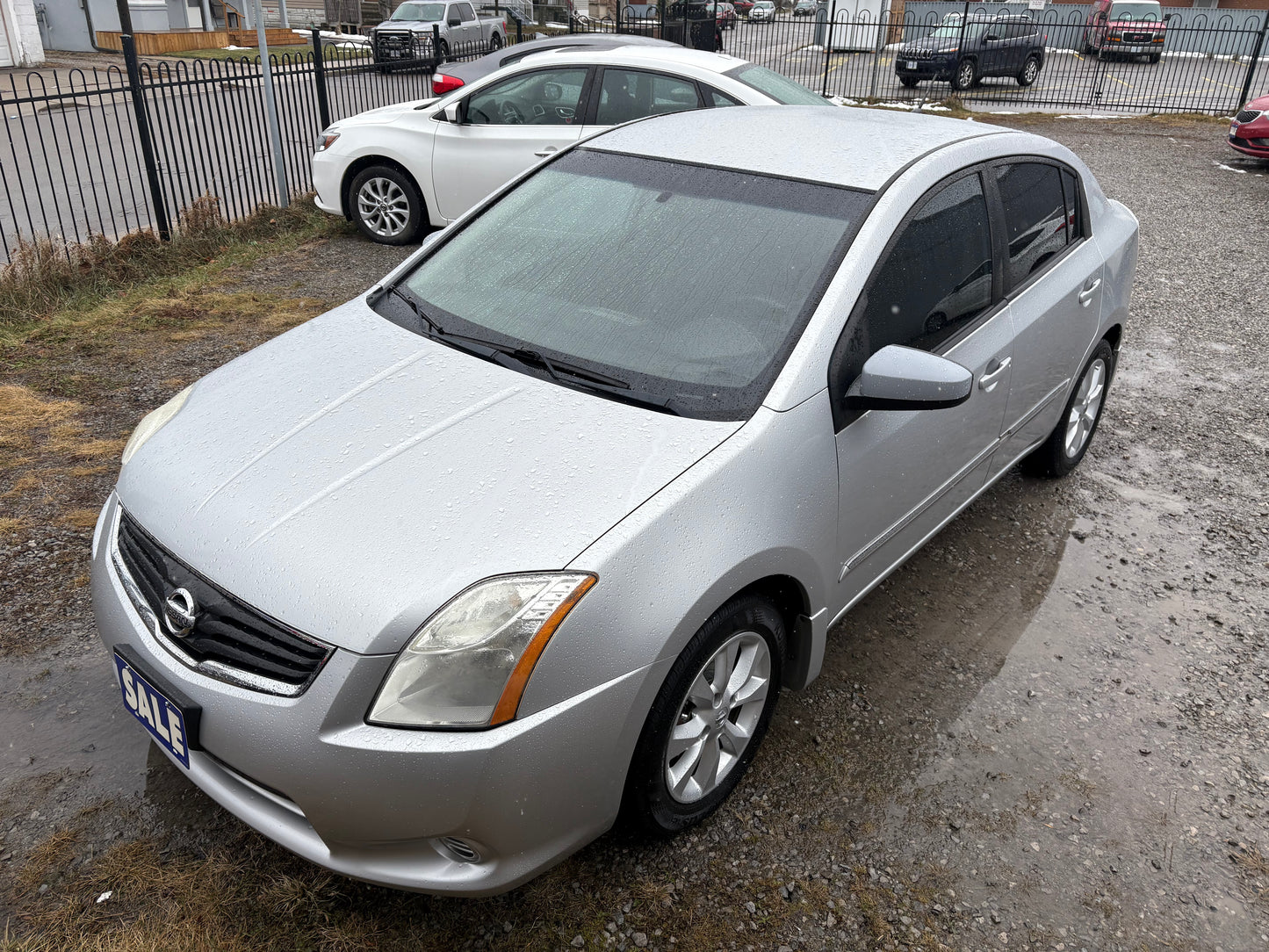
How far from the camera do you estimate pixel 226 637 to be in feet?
6.85

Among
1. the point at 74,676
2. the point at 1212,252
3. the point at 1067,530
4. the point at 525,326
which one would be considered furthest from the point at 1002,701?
the point at 1212,252

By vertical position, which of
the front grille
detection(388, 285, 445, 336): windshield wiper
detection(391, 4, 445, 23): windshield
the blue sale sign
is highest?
detection(391, 4, 445, 23): windshield

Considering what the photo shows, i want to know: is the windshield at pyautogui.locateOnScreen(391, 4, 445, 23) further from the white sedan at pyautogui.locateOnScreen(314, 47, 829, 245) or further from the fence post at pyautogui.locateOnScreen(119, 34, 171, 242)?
the fence post at pyautogui.locateOnScreen(119, 34, 171, 242)

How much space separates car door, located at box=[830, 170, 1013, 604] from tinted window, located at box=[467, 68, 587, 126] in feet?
15.8

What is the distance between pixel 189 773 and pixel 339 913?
51cm

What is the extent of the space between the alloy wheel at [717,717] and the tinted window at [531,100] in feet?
19.2

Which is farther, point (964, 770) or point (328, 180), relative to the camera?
point (328, 180)

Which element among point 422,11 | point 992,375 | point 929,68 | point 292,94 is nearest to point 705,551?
point 992,375

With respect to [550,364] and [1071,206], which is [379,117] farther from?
[550,364]

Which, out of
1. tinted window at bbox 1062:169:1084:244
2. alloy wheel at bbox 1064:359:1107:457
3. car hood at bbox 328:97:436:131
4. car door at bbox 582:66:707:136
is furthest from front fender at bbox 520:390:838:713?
car hood at bbox 328:97:436:131

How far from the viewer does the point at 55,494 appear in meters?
4.12

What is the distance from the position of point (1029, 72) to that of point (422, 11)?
16.0 metres

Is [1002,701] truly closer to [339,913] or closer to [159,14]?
[339,913]

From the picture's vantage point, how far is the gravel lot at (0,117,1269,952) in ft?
7.82
